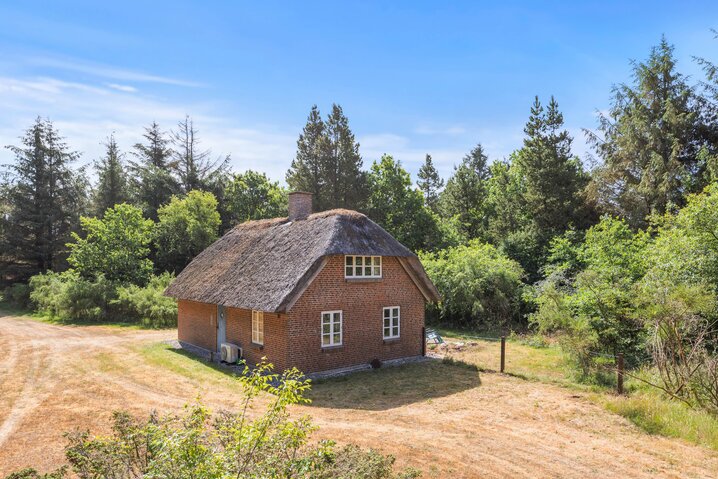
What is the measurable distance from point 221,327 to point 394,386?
7.68 meters

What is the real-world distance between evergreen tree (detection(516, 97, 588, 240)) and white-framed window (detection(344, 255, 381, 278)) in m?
17.8

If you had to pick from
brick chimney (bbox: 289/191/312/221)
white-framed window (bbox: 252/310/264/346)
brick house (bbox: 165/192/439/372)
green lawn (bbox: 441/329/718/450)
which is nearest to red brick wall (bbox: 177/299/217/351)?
brick house (bbox: 165/192/439/372)

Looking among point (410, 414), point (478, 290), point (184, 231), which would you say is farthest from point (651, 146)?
point (184, 231)

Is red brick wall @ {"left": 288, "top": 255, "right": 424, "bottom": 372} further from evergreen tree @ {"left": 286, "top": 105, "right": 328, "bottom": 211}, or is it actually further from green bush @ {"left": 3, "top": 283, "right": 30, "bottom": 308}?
green bush @ {"left": 3, "top": 283, "right": 30, "bottom": 308}

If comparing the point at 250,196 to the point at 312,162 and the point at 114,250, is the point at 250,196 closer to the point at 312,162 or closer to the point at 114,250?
the point at 312,162

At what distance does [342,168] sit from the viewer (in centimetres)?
3616

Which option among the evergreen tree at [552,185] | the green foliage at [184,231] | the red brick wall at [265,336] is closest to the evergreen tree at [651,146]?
the evergreen tree at [552,185]

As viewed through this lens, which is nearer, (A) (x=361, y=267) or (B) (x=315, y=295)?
(B) (x=315, y=295)

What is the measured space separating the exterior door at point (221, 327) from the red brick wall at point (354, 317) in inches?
180

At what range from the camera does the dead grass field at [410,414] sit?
804cm

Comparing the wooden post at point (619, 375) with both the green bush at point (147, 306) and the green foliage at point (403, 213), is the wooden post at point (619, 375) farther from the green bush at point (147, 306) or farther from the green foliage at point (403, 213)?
the green foliage at point (403, 213)

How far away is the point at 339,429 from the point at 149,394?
625cm

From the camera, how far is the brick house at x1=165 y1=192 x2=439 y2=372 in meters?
14.3

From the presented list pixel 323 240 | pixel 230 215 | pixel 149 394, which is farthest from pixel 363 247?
pixel 230 215
